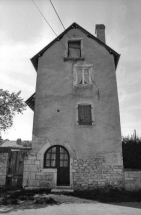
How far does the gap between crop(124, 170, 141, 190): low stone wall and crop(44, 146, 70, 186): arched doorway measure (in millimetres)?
3028

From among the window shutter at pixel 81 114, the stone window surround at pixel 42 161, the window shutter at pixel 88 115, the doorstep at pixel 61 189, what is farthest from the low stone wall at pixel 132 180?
the window shutter at pixel 81 114

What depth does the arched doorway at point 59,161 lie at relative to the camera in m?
8.88

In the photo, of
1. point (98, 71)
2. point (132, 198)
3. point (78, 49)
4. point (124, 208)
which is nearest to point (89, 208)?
point (124, 208)

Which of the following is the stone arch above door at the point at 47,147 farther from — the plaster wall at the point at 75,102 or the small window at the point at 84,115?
the small window at the point at 84,115

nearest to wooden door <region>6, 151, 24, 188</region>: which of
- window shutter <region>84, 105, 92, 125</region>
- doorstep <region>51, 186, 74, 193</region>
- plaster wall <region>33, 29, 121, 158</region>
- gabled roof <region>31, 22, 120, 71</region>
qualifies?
plaster wall <region>33, 29, 121, 158</region>

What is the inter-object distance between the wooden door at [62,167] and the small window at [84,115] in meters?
1.91

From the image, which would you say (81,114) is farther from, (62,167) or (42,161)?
(42,161)

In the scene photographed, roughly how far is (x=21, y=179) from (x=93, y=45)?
9.56 metres

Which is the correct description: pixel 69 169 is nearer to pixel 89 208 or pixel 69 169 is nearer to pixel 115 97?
pixel 89 208

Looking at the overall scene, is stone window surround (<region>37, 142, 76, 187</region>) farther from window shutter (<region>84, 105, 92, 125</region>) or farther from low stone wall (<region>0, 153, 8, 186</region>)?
window shutter (<region>84, 105, 92, 125</region>)

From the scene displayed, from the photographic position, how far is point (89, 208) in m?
5.41

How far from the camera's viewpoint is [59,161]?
9.12 m

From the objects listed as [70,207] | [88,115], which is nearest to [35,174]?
[70,207]

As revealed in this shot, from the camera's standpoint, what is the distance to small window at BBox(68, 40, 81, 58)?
11.6 m
